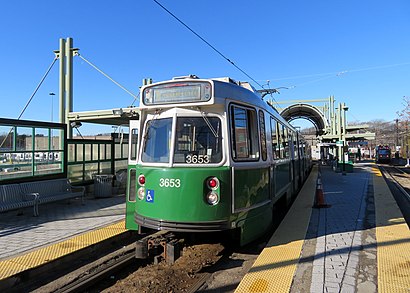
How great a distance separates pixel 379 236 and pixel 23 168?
29.1ft

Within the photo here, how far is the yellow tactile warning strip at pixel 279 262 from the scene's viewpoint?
4027 mm

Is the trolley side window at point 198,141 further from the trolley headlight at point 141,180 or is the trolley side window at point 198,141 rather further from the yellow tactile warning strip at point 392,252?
the yellow tactile warning strip at point 392,252

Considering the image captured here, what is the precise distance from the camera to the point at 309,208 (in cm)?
904

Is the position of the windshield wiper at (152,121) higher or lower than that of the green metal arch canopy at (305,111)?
lower

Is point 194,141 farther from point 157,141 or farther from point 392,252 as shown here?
point 392,252

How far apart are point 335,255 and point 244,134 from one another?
7.72 feet

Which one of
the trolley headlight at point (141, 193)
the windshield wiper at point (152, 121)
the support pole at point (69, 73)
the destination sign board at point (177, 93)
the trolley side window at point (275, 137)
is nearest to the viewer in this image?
the destination sign board at point (177, 93)

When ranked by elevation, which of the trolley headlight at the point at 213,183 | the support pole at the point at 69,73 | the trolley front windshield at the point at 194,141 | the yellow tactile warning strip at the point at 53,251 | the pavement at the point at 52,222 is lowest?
the yellow tactile warning strip at the point at 53,251

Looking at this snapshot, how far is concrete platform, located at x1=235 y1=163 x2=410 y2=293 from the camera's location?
407cm

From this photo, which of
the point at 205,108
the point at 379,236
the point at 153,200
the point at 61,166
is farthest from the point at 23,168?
the point at 379,236

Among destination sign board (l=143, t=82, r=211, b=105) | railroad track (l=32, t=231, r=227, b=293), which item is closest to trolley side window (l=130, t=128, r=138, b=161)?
destination sign board (l=143, t=82, r=211, b=105)

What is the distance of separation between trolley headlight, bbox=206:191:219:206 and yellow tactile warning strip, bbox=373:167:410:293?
7.58 ft

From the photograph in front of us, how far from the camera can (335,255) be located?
5.10 meters

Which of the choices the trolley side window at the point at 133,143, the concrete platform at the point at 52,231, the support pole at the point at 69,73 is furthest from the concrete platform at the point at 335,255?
the support pole at the point at 69,73
